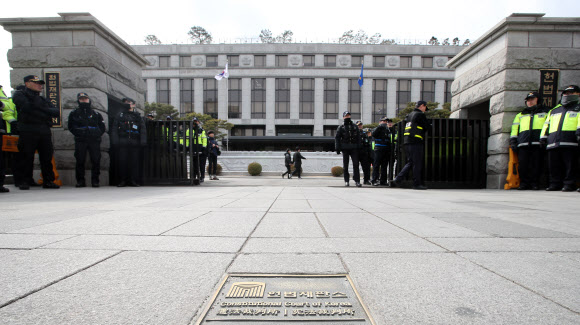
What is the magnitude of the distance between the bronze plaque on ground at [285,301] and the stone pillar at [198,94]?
147 feet

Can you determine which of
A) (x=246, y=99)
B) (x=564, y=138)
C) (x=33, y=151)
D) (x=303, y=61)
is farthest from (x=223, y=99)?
(x=564, y=138)

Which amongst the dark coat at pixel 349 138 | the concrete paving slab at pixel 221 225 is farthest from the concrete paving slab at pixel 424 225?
the dark coat at pixel 349 138

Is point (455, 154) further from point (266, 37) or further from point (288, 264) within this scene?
point (266, 37)

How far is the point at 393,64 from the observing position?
43375 mm

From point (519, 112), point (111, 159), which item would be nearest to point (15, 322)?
point (111, 159)

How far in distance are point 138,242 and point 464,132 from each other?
28.6ft

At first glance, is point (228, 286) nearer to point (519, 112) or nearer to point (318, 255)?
point (318, 255)

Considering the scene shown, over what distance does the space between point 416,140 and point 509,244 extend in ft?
18.7

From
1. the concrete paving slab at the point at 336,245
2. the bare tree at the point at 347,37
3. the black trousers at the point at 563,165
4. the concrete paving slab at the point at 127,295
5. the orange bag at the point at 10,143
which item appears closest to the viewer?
the concrete paving slab at the point at 127,295

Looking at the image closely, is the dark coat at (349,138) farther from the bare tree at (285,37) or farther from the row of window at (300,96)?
the bare tree at (285,37)

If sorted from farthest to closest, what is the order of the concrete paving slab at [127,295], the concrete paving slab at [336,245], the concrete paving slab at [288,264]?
the concrete paving slab at [336,245] < the concrete paving slab at [288,264] < the concrete paving slab at [127,295]

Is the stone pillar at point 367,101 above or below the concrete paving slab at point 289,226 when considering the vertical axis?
above

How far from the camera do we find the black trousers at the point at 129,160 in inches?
313

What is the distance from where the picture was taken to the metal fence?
7879 mm
